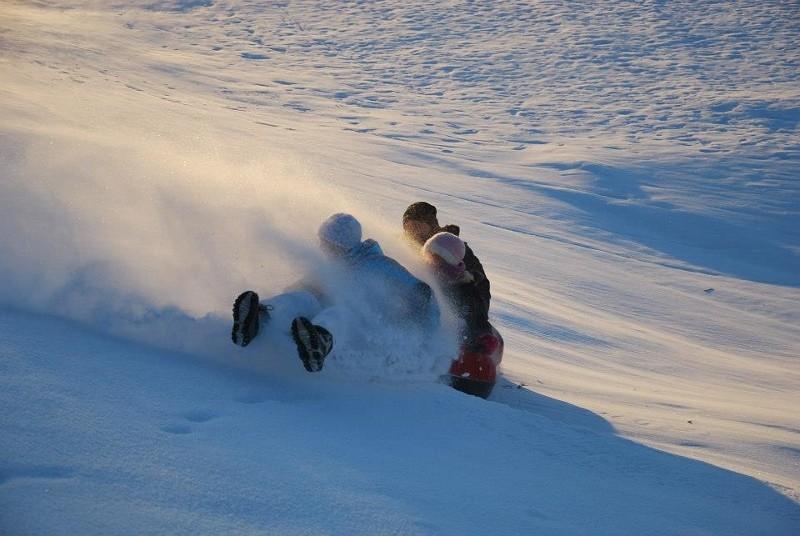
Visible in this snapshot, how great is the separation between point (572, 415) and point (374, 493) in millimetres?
2039

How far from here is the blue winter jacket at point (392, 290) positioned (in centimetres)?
469

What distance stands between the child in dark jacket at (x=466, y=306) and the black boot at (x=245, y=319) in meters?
1.50

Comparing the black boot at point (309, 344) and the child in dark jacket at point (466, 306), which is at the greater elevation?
the child in dark jacket at point (466, 306)

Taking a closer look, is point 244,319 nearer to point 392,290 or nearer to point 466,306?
point 392,290

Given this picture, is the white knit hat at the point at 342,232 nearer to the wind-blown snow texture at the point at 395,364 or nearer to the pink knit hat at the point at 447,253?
the wind-blown snow texture at the point at 395,364

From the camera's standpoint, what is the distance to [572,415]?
16.3 feet

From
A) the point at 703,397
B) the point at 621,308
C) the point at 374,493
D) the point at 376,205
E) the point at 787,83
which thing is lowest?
the point at 374,493

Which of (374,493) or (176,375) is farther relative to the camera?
(176,375)

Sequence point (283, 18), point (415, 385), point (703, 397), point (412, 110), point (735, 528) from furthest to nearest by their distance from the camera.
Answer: point (283, 18) → point (412, 110) → point (703, 397) → point (415, 385) → point (735, 528)

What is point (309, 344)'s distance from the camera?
13.0 feet

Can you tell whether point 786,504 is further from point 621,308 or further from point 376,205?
point 376,205

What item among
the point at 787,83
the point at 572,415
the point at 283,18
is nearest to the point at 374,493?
the point at 572,415

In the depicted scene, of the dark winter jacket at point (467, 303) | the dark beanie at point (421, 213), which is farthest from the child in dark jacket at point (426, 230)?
the dark winter jacket at point (467, 303)

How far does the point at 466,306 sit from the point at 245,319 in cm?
178
